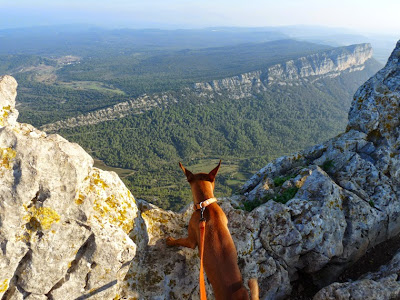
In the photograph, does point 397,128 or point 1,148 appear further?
point 397,128

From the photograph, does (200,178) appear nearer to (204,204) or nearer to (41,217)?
(204,204)

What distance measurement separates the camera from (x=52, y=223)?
6.85m

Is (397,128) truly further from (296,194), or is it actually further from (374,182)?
(296,194)

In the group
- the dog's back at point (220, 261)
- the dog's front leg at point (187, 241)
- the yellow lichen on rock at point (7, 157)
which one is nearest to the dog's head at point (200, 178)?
the dog's back at point (220, 261)

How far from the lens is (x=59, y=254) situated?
6.90 m

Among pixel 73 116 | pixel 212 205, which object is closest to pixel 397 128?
pixel 212 205

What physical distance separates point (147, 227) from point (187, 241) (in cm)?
172

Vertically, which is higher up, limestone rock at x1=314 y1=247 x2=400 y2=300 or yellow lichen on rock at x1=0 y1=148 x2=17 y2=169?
yellow lichen on rock at x1=0 y1=148 x2=17 y2=169

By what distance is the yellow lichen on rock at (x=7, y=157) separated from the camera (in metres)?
6.44

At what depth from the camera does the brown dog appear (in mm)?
6641

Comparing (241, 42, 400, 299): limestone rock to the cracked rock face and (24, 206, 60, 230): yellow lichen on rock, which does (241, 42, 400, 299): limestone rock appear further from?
(24, 206, 60, 230): yellow lichen on rock

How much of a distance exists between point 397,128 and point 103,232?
16003 mm

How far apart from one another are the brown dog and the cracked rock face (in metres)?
2.30

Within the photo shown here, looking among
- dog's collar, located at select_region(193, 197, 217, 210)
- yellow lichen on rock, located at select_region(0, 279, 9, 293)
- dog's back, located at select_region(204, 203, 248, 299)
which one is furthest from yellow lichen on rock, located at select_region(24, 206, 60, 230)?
dog's back, located at select_region(204, 203, 248, 299)
